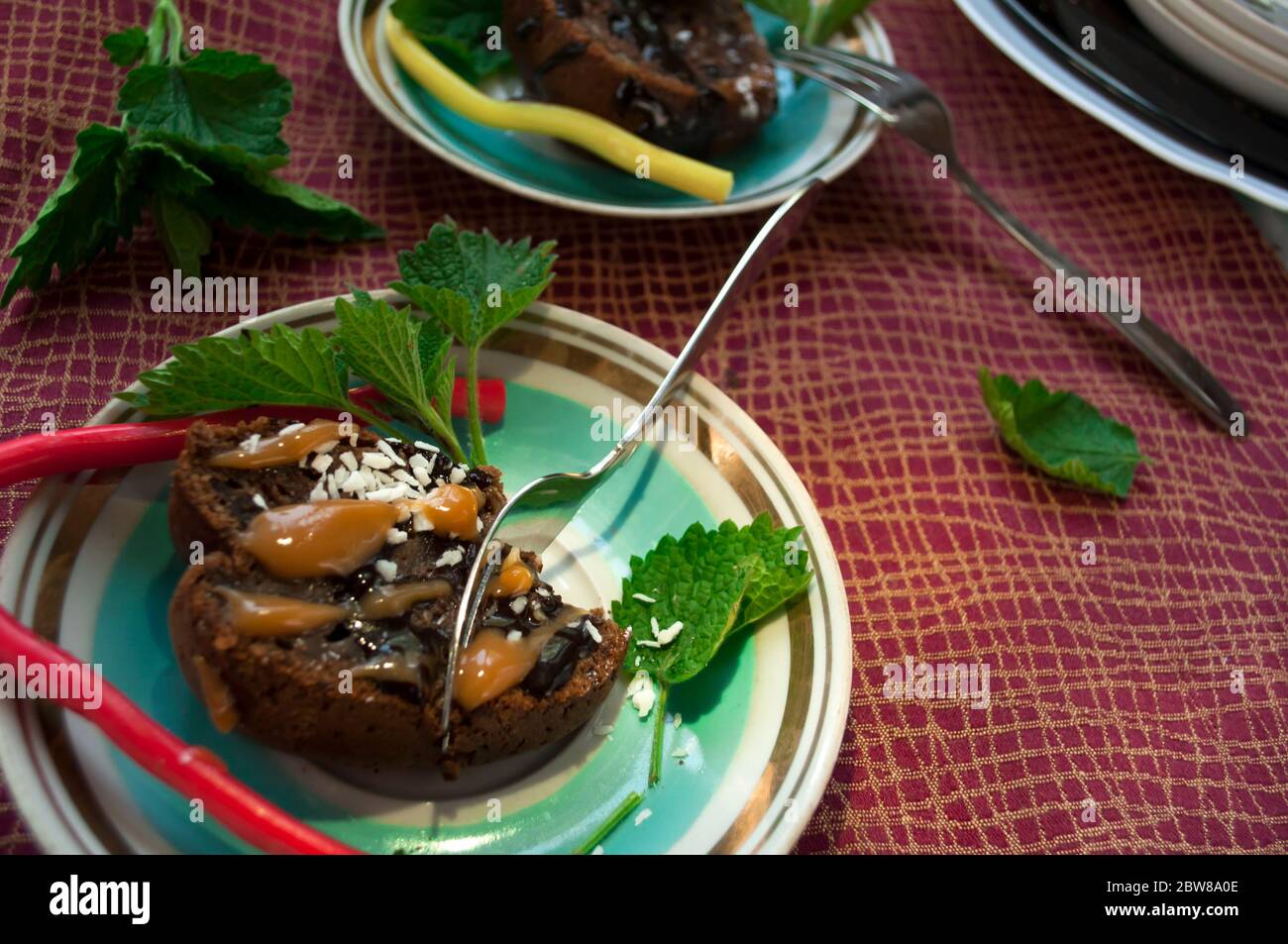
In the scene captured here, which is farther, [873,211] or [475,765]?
[873,211]

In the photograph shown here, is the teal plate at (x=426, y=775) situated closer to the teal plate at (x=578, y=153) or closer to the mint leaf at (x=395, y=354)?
the mint leaf at (x=395, y=354)

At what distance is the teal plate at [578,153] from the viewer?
2051 millimetres

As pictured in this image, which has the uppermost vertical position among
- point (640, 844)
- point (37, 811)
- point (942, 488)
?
point (942, 488)

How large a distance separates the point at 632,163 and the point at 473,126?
0.39 meters

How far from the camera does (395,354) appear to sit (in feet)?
5.18

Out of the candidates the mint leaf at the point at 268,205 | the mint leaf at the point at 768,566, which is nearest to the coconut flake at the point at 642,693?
the mint leaf at the point at 768,566

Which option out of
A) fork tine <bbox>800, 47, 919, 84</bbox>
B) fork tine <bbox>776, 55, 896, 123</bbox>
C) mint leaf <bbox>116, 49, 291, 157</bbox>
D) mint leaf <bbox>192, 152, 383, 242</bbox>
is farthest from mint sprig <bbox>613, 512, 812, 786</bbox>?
fork tine <bbox>800, 47, 919, 84</bbox>

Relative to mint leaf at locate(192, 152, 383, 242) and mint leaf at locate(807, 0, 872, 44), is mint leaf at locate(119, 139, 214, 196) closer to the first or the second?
mint leaf at locate(192, 152, 383, 242)

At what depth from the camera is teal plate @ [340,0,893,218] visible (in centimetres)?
205

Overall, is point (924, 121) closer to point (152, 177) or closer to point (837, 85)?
point (837, 85)
